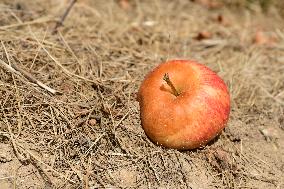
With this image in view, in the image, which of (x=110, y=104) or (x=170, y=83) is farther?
(x=110, y=104)

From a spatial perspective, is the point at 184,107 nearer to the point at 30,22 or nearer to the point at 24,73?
the point at 24,73

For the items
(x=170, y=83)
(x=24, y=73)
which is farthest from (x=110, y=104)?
(x=24, y=73)

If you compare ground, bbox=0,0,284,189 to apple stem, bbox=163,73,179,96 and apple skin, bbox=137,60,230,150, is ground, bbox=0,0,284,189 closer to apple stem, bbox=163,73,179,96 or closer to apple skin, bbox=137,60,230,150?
apple skin, bbox=137,60,230,150

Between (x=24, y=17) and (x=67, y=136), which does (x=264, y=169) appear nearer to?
(x=67, y=136)

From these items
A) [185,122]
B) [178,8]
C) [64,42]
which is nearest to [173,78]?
[185,122]

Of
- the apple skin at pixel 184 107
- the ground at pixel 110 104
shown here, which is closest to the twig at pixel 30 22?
the ground at pixel 110 104

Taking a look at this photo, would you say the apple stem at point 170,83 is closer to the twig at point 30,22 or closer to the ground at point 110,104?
the ground at point 110,104
